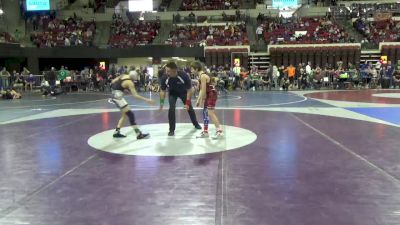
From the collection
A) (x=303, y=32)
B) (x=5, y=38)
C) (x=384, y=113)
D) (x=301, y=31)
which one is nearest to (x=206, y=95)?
(x=384, y=113)

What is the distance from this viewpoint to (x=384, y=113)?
11.5 m

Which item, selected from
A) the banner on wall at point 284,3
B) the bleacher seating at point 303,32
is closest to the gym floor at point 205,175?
the bleacher seating at point 303,32

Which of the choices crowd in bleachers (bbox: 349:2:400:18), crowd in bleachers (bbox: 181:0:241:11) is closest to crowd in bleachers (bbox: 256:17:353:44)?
crowd in bleachers (bbox: 349:2:400:18)

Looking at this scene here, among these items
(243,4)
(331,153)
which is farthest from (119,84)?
(243,4)

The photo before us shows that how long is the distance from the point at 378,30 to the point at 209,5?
13173 millimetres

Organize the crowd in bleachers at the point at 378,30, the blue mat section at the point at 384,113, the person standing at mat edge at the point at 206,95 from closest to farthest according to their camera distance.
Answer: the person standing at mat edge at the point at 206,95
the blue mat section at the point at 384,113
the crowd in bleachers at the point at 378,30

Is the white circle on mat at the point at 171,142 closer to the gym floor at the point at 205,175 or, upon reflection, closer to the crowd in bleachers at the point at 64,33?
the gym floor at the point at 205,175

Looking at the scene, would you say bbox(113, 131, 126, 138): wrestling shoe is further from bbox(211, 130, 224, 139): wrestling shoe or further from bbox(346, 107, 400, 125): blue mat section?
bbox(346, 107, 400, 125): blue mat section

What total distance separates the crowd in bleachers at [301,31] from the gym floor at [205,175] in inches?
779

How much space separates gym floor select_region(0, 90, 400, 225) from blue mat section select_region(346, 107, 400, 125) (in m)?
0.39

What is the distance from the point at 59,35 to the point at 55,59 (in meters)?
1.72

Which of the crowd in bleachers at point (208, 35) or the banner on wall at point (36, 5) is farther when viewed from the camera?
the banner on wall at point (36, 5)

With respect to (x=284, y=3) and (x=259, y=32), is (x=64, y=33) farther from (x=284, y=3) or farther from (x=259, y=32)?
(x=284, y=3)

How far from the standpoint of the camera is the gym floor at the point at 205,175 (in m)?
3.99
